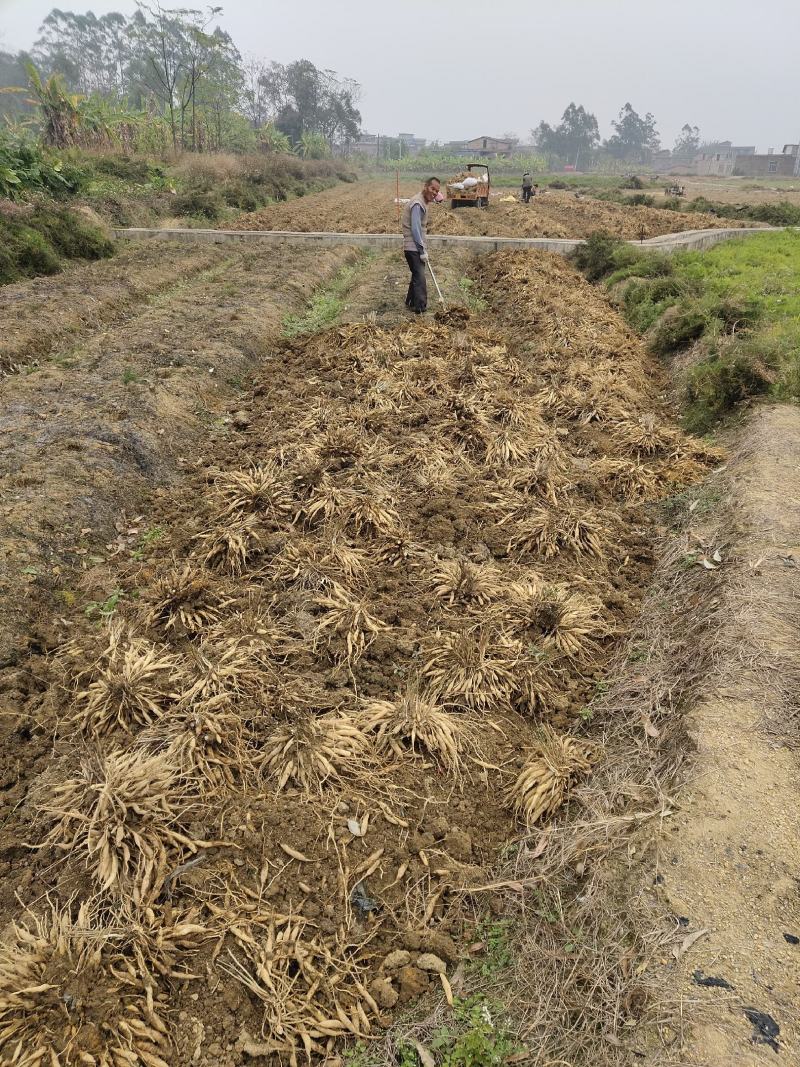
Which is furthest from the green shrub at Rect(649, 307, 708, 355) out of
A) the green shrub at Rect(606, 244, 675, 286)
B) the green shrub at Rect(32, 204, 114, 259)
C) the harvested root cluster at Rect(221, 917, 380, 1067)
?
the green shrub at Rect(32, 204, 114, 259)

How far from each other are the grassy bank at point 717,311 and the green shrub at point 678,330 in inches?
0.6

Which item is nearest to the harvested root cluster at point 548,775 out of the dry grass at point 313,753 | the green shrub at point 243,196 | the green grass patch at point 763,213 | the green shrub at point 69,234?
the dry grass at point 313,753

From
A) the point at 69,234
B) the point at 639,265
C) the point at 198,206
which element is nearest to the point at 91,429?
the point at 69,234

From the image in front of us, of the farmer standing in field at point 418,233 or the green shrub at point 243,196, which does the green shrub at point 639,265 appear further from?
the green shrub at point 243,196

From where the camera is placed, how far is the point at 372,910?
2922mm

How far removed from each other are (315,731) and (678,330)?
8780 millimetres

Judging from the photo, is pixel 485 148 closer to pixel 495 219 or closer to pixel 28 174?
pixel 495 219

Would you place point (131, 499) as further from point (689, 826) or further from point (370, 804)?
point (689, 826)

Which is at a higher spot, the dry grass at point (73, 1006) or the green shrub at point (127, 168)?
the green shrub at point (127, 168)

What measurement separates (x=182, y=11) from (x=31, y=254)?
37.0 metres

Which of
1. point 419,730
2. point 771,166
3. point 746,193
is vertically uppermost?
point 771,166

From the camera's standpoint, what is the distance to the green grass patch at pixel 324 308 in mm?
11430

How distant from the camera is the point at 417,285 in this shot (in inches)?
440

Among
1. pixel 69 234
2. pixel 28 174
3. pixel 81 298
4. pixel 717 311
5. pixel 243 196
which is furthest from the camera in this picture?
pixel 243 196
